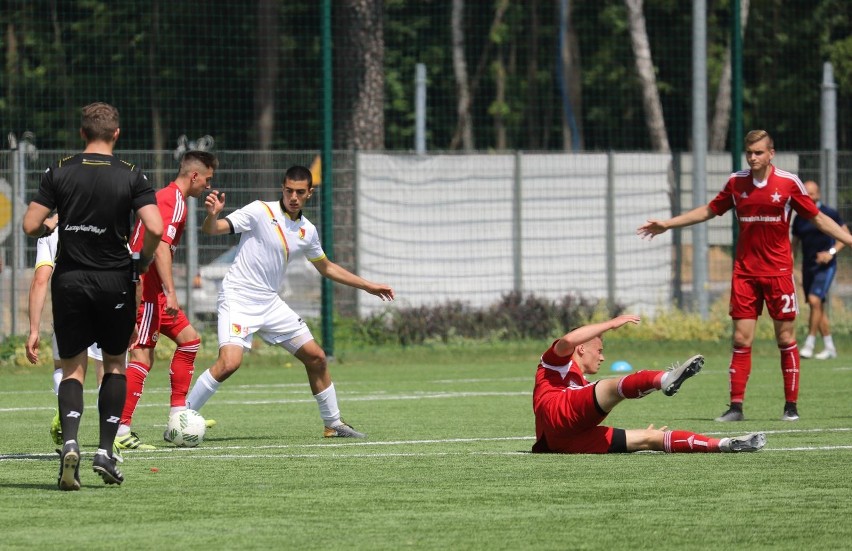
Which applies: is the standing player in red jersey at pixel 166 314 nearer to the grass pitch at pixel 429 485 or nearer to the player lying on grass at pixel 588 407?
the grass pitch at pixel 429 485

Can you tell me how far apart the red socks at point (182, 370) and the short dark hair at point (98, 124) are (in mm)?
3268

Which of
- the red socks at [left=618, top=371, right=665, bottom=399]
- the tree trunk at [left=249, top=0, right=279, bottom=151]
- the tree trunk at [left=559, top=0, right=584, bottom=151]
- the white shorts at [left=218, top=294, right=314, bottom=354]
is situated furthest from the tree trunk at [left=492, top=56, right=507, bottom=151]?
the red socks at [left=618, top=371, right=665, bottom=399]

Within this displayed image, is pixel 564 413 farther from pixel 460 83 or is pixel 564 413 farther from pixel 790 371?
pixel 460 83

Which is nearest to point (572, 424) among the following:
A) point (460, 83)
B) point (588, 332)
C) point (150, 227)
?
point (588, 332)

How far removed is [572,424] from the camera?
9445 millimetres

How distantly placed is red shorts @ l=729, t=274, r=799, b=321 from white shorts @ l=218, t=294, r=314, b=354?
3.68 metres

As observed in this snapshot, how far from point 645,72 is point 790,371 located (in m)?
25.4

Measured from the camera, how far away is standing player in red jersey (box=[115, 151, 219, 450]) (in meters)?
10.8

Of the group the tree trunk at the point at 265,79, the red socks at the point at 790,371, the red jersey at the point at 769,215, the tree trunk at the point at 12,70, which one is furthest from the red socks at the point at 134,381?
the tree trunk at the point at 12,70

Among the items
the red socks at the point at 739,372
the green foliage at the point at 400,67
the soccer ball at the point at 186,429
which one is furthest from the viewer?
the green foliage at the point at 400,67

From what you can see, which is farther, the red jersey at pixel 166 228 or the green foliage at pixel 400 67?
the green foliage at pixel 400 67

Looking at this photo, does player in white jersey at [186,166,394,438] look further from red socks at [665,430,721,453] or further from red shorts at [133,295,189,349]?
red socks at [665,430,721,453]

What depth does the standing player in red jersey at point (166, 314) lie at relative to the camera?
35.3ft

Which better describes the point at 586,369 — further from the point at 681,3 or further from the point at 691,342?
the point at 681,3
